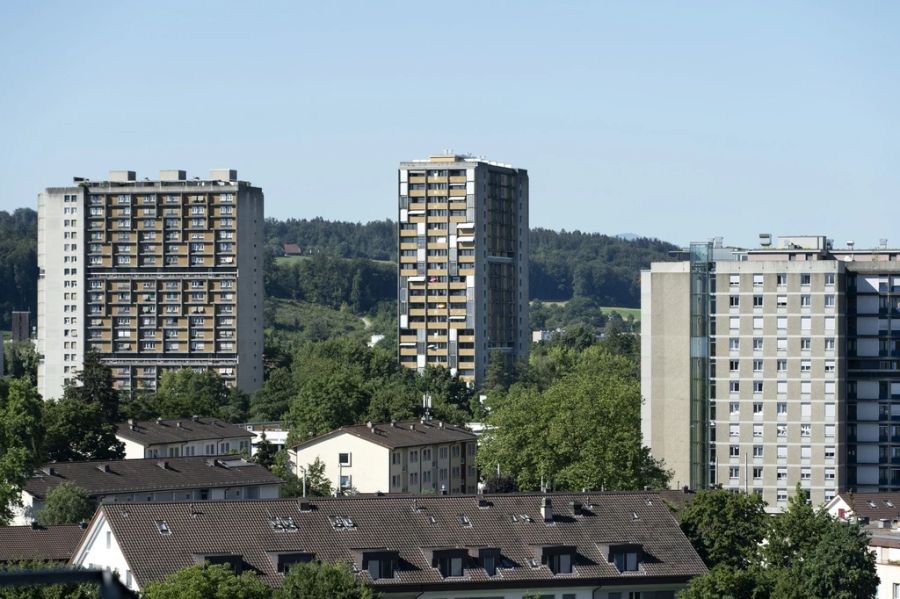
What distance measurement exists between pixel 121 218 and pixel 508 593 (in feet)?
459

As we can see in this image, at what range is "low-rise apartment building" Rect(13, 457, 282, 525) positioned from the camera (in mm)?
87688

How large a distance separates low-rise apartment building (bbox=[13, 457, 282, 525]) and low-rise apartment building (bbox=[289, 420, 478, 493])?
27.7 feet

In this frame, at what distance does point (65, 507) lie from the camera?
8206cm

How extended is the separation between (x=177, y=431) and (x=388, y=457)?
→ 22.9m

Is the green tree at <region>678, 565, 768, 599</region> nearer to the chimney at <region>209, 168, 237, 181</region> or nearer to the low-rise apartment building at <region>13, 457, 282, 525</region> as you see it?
the low-rise apartment building at <region>13, 457, 282, 525</region>

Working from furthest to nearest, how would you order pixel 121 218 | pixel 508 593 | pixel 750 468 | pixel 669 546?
pixel 121 218, pixel 750 468, pixel 669 546, pixel 508 593

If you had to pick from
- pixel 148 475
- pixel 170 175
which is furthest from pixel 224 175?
pixel 148 475

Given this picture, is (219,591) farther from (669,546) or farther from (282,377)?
(282,377)

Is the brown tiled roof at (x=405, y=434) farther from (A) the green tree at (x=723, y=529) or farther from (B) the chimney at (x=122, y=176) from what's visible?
(B) the chimney at (x=122, y=176)

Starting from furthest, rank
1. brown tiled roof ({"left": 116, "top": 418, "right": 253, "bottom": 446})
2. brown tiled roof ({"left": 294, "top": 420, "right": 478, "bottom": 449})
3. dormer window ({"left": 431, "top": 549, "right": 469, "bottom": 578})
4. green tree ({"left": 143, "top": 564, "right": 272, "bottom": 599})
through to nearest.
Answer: brown tiled roof ({"left": 116, "top": 418, "right": 253, "bottom": 446}), brown tiled roof ({"left": 294, "top": 420, "right": 478, "bottom": 449}), dormer window ({"left": 431, "top": 549, "right": 469, "bottom": 578}), green tree ({"left": 143, "top": 564, "right": 272, "bottom": 599})

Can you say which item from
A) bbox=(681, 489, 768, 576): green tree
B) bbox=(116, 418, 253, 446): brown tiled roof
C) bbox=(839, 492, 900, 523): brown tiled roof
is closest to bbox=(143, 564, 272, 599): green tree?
bbox=(681, 489, 768, 576): green tree

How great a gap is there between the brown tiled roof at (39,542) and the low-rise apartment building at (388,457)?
134ft

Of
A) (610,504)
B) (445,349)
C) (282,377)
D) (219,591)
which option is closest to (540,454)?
(610,504)

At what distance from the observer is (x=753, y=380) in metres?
103
